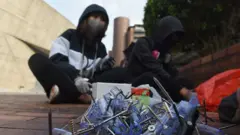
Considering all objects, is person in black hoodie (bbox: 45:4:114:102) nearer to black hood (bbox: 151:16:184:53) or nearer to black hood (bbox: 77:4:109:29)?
black hood (bbox: 77:4:109:29)

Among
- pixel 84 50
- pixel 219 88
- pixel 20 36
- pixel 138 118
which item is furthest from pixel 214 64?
pixel 20 36

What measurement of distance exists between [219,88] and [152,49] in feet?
2.79

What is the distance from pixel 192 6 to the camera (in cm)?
457

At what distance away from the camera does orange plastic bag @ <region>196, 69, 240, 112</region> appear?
7.34 feet

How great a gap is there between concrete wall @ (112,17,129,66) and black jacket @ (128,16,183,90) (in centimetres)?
1043

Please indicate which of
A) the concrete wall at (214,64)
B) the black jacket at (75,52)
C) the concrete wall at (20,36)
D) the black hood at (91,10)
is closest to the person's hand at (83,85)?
the black jacket at (75,52)

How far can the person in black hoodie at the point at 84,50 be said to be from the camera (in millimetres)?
2691

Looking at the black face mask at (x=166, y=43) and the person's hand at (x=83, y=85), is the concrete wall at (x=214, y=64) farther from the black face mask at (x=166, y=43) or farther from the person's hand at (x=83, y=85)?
the person's hand at (x=83, y=85)

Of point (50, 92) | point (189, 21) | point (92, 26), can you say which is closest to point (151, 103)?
point (50, 92)

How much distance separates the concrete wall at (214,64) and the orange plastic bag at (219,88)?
0.63 m

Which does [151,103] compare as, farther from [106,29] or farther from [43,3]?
[43,3]

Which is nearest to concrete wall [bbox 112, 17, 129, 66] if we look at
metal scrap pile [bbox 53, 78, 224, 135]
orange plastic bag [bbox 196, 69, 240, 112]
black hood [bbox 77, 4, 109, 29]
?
black hood [bbox 77, 4, 109, 29]

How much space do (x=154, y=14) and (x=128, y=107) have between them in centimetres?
517

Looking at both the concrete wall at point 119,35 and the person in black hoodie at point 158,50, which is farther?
the concrete wall at point 119,35
